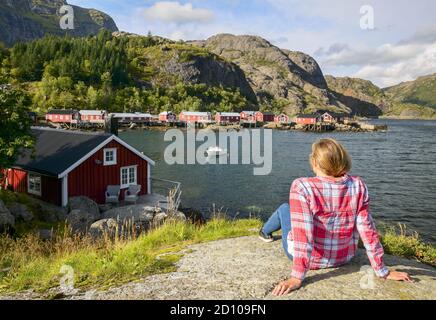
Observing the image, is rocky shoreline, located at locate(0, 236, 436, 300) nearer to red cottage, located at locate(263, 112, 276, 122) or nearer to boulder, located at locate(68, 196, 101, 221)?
boulder, located at locate(68, 196, 101, 221)

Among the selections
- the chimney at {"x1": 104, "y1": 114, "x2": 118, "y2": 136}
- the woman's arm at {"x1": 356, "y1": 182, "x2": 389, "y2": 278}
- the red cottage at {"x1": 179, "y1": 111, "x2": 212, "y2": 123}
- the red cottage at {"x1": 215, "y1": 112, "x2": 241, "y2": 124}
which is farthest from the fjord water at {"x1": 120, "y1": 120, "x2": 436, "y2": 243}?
the red cottage at {"x1": 215, "y1": 112, "x2": 241, "y2": 124}

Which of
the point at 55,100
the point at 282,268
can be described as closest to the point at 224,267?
the point at 282,268

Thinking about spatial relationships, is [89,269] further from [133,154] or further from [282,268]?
[133,154]

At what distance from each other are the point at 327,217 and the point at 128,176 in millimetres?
22515

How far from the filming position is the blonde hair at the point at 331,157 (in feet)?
15.9

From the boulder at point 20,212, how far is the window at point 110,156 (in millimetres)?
6213

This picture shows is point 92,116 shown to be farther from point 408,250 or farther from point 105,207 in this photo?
point 408,250

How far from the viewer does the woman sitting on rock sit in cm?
491

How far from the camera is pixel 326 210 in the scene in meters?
5.06

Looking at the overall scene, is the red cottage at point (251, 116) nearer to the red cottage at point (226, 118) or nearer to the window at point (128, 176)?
the red cottage at point (226, 118)

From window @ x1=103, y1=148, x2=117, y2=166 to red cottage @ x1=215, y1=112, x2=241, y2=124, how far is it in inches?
5162

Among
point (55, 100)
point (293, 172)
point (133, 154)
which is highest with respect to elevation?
point (55, 100)
